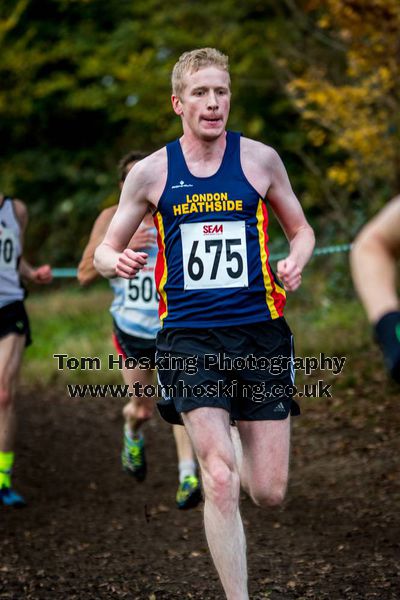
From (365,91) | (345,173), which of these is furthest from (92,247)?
(345,173)

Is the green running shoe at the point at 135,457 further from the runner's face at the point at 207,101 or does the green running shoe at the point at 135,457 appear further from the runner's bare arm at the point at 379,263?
the runner's bare arm at the point at 379,263

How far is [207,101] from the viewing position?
14.2 feet

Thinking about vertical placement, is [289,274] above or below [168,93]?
below

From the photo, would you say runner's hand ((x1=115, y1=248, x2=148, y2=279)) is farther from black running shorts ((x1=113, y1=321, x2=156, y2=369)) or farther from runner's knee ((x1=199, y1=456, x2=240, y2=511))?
black running shorts ((x1=113, y1=321, x2=156, y2=369))

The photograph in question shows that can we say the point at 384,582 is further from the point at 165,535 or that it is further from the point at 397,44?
the point at 397,44

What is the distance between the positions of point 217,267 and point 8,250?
2.61 m

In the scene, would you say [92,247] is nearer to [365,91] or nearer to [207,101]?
[207,101]

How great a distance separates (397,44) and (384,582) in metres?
5.51

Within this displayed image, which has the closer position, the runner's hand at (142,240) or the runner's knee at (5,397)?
the runner's hand at (142,240)

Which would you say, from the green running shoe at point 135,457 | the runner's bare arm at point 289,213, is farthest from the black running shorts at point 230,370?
the green running shoe at point 135,457

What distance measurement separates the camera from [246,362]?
4242 mm

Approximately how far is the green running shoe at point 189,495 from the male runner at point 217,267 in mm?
1530

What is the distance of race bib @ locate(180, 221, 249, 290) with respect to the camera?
425 centimetres

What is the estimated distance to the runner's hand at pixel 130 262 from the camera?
4121mm
